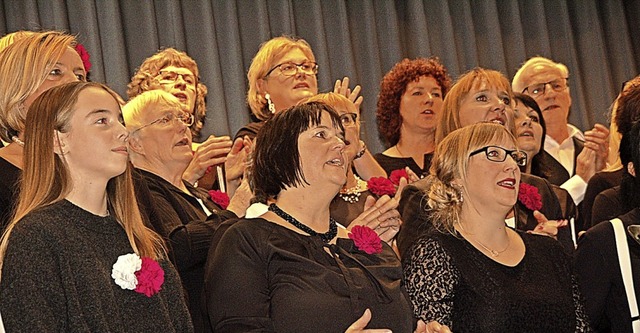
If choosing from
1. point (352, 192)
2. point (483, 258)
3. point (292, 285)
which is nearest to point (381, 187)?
point (352, 192)

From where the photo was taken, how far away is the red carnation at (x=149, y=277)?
2.73 m

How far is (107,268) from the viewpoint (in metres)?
2.71

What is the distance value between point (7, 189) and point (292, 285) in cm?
85

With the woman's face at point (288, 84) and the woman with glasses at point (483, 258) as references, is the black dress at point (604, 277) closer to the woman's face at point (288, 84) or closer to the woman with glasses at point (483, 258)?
the woman with glasses at point (483, 258)

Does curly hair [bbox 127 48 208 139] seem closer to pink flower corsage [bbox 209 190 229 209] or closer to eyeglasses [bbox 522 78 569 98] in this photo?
pink flower corsage [bbox 209 190 229 209]

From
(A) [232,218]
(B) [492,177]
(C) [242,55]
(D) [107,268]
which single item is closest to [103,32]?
(C) [242,55]

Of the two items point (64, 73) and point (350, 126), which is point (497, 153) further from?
point (64, 73)

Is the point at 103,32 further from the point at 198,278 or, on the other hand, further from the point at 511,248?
the point at 511,248

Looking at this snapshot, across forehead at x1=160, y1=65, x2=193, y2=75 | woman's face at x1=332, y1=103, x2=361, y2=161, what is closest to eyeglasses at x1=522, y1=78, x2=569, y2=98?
woman's face at x1=332, y1=103, x2=361, y2=161

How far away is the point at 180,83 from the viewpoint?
15.3 ft

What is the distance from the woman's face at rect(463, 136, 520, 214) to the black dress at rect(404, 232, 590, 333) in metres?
0.18

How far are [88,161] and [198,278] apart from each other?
2.74ft

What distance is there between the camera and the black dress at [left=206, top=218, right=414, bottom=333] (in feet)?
9.77

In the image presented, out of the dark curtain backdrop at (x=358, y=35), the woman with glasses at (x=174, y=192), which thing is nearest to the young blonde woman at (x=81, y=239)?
the woman with glasses at (x=174, y=192)
